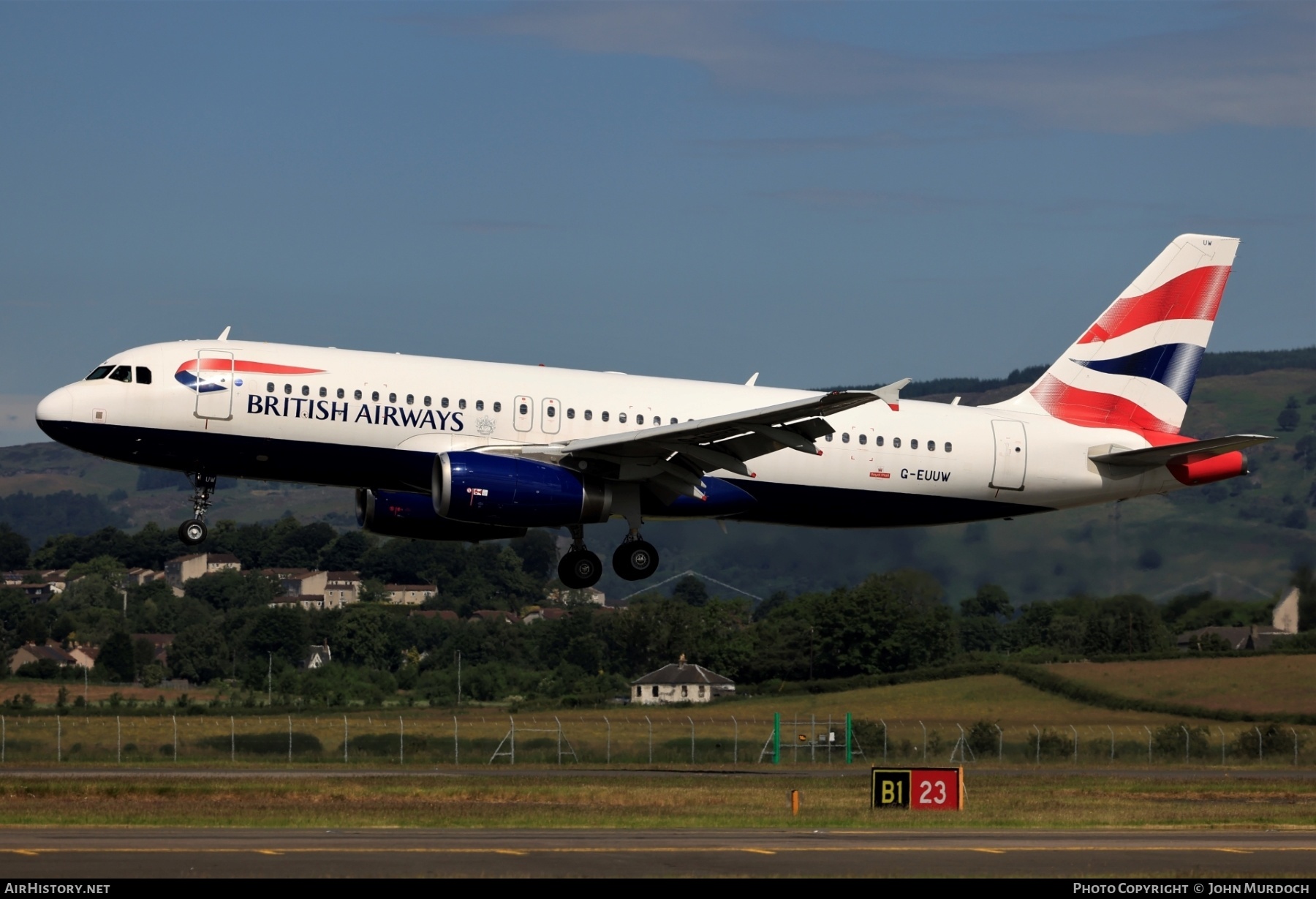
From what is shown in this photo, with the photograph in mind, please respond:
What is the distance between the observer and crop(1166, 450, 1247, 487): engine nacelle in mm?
44094

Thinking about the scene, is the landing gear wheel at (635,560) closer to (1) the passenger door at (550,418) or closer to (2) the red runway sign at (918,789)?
(1) the passenger door at (550,418)

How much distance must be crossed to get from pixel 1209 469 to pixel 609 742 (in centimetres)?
2497

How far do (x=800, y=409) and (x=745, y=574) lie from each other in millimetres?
41596

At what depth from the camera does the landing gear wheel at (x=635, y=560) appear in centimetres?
4225

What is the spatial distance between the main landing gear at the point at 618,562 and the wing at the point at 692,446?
1587 mm

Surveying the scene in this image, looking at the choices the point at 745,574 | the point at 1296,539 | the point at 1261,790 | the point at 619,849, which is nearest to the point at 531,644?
the point at 745,574

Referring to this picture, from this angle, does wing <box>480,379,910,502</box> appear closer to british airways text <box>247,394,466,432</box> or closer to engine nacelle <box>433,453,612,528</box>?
engine nacelle <box>433,453,612,528</box>

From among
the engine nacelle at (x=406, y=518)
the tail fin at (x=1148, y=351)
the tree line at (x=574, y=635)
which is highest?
the tail fin at (x=1148, y=351)

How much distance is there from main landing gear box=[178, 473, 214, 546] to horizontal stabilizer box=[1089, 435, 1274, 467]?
2192 cm

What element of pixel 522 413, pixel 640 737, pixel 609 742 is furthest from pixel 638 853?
pixel 640 737

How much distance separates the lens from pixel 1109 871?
25.7 meters

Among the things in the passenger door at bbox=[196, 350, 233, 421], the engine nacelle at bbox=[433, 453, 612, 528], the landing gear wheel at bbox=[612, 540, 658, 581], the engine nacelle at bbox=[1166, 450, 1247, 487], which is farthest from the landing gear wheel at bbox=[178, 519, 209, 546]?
the engine nacelle at bbox=[1166, 450, 1247, 487]

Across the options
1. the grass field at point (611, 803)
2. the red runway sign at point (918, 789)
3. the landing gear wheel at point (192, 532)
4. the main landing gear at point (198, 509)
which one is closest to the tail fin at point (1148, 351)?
the grass field at point (611, 803)
